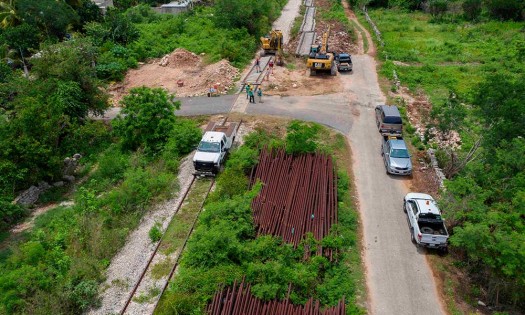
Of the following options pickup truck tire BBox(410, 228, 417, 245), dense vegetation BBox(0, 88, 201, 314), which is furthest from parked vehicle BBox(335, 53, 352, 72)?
pickup truck tire BBox(410, 228, 417, 245)

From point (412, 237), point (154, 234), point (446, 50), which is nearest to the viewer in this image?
point (154, 234)

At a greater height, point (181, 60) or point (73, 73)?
point (73, 73)

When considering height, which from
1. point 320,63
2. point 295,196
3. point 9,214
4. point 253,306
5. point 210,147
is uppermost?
point 320,63

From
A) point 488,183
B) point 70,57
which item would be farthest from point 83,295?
point 70,57

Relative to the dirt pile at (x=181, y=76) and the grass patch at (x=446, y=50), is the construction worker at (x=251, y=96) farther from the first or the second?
the grass patch at (x=446, y=50)

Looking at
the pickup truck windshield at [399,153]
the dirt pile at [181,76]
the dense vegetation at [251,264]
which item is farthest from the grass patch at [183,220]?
the dirt pile at [181,76]

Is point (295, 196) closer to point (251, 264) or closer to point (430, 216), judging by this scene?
point (251, 264)
